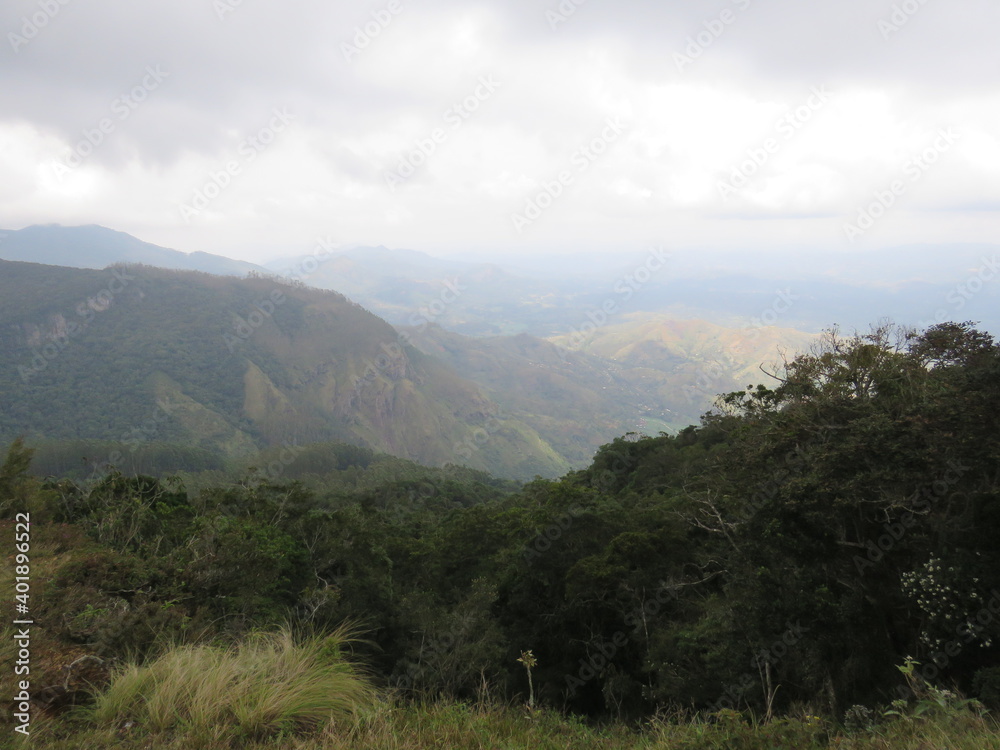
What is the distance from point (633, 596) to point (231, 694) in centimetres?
1355

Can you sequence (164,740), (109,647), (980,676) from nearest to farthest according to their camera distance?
(164,740) < (109,647) < (980,676)

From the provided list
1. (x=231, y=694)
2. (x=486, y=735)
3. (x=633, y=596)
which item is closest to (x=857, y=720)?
(x=486, y=735)

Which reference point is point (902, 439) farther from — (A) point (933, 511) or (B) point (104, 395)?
(B) point (104, 395)

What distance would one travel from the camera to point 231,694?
362 cm

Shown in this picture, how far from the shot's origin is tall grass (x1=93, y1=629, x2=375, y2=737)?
3.51 meters

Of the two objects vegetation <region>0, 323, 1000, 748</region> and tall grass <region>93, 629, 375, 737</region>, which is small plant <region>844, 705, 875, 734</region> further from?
tall grass <region>93, 629, 375, 737</region>

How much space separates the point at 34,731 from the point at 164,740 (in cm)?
89

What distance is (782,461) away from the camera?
1072 centimetres

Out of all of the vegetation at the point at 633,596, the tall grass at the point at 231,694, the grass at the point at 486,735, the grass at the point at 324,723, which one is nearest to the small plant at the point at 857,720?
the vegetation at the point at 633,596

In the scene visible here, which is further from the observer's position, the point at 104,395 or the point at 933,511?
the point at 104,395

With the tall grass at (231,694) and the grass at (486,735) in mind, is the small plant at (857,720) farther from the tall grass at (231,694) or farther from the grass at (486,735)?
the tall grass at (231,694)

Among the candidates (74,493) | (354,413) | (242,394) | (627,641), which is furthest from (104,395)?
(627,641)

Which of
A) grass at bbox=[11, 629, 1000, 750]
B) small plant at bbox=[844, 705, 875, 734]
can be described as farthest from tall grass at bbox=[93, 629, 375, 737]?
small plant at bbox=[844, 705, 875, 734]

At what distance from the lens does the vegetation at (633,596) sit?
3848mm
